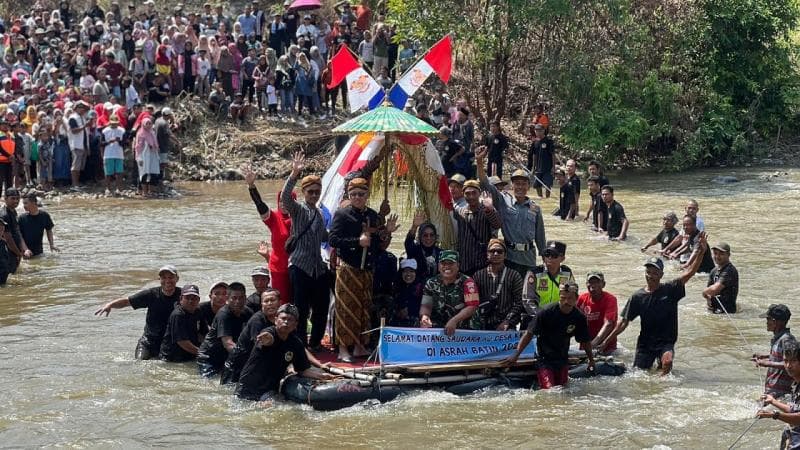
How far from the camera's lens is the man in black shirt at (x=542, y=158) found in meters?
21.3

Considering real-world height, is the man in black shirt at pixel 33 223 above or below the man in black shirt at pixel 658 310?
above

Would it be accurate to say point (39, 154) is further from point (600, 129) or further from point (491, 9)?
point (600, 129)

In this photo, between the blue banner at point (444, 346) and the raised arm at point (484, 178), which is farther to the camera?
the raised arm at point (484, 178)

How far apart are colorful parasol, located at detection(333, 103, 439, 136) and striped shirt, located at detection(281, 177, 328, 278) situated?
0.78 m

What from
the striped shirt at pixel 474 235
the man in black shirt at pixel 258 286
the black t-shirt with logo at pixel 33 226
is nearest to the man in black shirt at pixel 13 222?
the black t-shirt with logo at pixel 33 226

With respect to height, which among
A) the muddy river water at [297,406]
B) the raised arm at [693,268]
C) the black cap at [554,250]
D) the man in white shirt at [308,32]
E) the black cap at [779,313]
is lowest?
the muddy river water at [297,406]

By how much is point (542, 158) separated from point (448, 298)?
11.5 meters

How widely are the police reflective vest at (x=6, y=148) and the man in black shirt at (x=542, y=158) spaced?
9.36 metres

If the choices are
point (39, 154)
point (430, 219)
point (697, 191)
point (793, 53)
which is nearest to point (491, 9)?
point (697, 191)

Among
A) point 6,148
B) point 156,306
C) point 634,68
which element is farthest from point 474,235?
point 634,68

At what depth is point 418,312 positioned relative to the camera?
1066 cm

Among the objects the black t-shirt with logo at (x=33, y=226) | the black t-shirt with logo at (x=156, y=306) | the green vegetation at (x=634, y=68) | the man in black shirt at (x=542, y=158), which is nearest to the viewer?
the black t-shirt with logo at (x=156, y=306)

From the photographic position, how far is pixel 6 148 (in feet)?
65.7

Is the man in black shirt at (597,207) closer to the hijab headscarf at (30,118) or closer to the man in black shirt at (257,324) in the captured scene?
the man in black shirt at (257,324)
